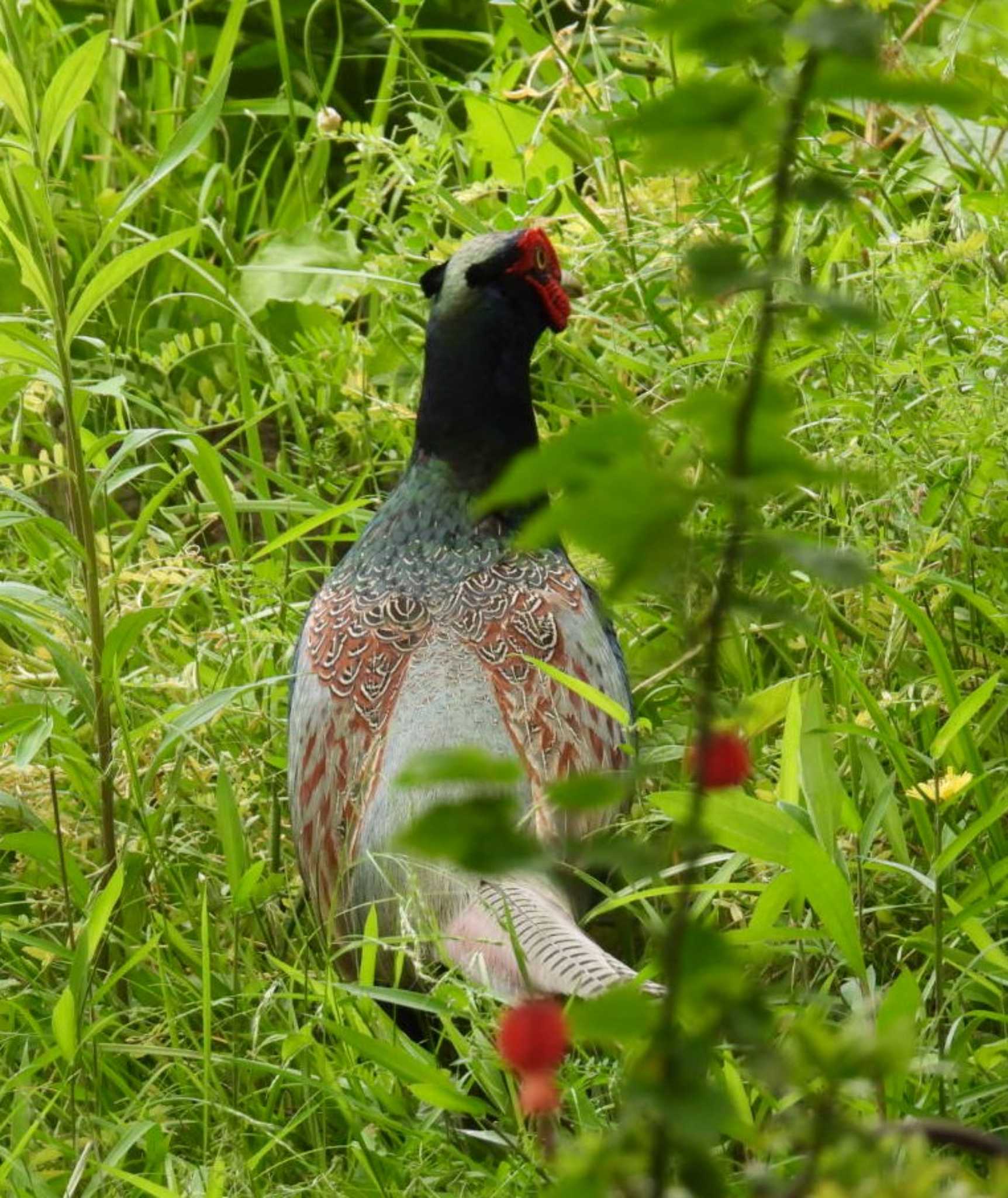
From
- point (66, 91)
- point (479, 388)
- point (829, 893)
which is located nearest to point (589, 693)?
point (829, 893)

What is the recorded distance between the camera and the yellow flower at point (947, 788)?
2354 millimetres

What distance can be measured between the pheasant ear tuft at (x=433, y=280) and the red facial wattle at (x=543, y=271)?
0.13m

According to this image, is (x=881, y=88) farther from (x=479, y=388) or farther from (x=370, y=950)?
(x=479, y=388)

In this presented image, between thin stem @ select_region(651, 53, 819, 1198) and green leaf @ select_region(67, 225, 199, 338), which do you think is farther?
green leaf @ select_region(67, 225, 199, 338)

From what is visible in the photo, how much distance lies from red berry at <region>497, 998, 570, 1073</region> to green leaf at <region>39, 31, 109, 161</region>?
1.98 metres

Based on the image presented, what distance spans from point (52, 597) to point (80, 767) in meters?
0.27

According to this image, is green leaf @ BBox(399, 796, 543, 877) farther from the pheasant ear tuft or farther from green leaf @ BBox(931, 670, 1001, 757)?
the pheasant ear tuft

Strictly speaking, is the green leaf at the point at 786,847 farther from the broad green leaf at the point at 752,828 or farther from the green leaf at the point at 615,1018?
the green leaf at the point at 615,1018

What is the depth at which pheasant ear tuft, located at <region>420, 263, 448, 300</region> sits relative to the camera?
3.24 metres

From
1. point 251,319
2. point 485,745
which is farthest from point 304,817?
point 251,319

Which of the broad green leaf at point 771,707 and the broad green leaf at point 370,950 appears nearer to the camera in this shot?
the broad green leaf at point 370,950

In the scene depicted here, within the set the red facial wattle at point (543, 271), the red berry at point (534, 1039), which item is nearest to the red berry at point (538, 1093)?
the red berry at point (534, 1039)

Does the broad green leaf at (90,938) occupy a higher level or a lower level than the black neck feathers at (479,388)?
lower

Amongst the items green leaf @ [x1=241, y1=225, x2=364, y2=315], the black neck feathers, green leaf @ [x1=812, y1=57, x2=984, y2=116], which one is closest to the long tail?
the black neck feathers
